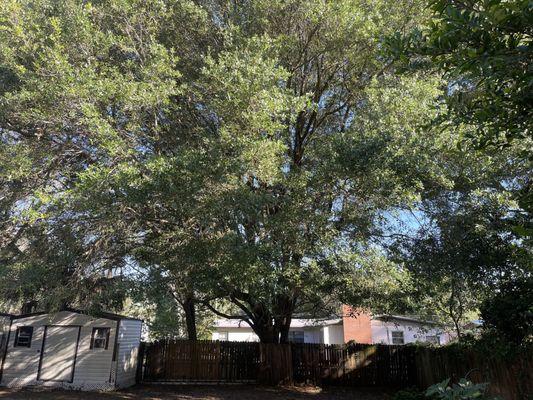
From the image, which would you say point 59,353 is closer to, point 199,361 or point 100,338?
point 100,338

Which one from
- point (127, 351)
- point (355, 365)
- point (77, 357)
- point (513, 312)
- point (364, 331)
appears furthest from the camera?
point (364, 331)

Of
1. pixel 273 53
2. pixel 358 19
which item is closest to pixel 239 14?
pixel 273 53

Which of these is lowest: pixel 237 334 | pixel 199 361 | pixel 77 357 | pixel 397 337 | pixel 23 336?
pixel 199 361

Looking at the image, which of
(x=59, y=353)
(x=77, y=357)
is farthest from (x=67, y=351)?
(x=77, y=357)

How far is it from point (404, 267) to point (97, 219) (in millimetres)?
7183

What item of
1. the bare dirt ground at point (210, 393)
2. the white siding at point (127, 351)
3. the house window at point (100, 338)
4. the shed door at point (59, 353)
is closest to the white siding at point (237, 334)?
the white siding at point (127, 351)

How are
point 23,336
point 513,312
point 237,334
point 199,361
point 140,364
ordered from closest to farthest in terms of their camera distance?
point 513,312 < point 23,336 < point 140,364 < point 199,361 < point 237,334

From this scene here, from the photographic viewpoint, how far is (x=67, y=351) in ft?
49.9

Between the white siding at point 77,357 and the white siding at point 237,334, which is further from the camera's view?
the white siding at point 237,334

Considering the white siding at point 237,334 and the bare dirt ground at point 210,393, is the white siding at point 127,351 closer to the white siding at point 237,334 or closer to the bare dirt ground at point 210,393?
the bare dirt ground at point 210,393

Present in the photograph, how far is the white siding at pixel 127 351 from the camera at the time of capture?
15195 mm

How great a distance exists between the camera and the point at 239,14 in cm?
1127

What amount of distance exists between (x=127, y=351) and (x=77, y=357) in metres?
1.68

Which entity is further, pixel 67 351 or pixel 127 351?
pixel 127 351
